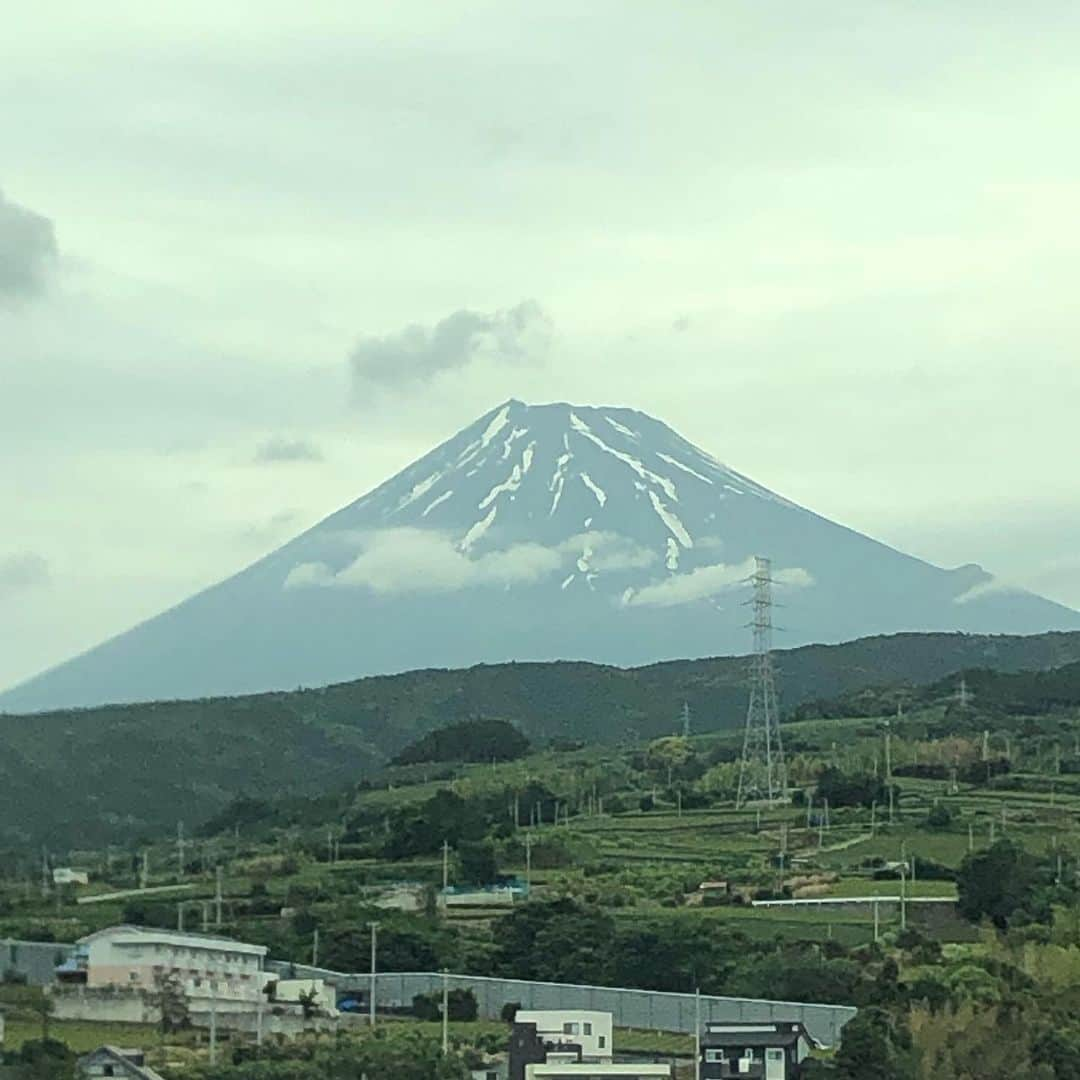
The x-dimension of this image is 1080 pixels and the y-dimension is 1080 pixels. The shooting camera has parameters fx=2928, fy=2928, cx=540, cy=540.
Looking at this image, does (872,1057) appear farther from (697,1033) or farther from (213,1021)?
(213,1021)

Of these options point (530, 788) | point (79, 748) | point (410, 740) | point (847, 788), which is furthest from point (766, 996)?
point (410, 740)

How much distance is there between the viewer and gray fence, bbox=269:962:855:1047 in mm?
47156

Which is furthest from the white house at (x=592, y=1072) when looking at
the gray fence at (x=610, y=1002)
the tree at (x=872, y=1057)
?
the gray fence at (x=610, y=1002)

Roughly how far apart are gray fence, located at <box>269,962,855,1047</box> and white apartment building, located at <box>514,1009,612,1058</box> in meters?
2.85

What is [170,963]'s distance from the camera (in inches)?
1949

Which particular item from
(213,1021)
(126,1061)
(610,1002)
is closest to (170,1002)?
(213,1021)

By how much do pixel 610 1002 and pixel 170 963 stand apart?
7525mm

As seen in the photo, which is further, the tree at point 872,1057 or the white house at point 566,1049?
the white house at point 566,1049

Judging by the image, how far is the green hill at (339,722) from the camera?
97.2m

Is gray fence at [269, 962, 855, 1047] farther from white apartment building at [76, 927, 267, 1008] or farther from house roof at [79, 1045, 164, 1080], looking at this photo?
house roof at [79, 1045, 164, 1080]

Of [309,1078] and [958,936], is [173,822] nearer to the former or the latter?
[958,936]

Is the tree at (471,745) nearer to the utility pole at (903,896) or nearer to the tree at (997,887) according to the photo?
the utility pole at (903,896)

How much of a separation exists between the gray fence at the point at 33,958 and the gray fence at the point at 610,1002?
3.97 meters

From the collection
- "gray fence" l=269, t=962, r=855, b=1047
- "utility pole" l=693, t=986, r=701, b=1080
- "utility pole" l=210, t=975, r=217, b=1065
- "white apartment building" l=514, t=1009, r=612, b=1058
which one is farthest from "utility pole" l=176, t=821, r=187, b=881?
"white apartment building" l=514, t=1009, r=612, b=1058
